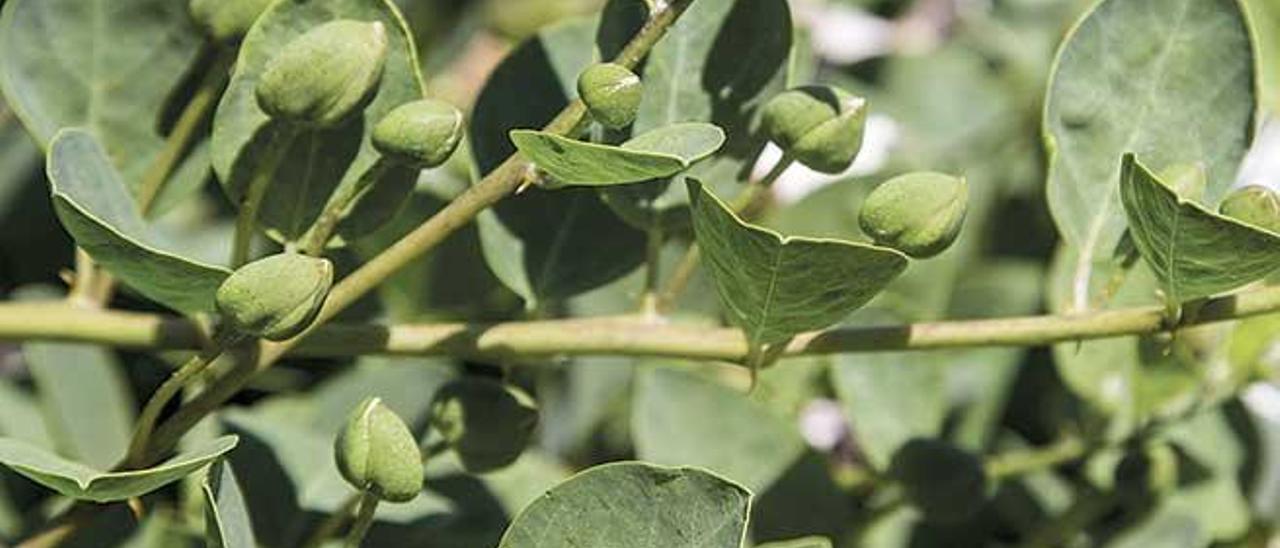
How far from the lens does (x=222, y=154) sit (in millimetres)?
932

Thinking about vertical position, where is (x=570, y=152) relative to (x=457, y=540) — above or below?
above

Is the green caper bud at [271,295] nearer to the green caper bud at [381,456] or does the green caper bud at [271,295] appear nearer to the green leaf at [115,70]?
the green caper bud at [381,456]

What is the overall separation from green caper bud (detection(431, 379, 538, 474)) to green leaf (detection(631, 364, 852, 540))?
0.20 meters

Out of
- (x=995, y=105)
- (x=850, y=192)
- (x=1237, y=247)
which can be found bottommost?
(x=995, y=105)

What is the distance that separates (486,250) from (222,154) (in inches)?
5.3

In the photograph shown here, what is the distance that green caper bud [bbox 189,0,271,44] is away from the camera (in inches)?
38.8

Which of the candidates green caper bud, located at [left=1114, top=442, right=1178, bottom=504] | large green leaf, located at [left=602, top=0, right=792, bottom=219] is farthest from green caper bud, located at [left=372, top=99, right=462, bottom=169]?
green caper bud, located at [left=1114, top=442, right=1178, bottom=504]

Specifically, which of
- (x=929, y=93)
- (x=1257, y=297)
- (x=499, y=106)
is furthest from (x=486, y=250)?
(x=929, y=93)

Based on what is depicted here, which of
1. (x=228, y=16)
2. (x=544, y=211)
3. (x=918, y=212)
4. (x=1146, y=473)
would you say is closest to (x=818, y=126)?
(x=918, y=212)

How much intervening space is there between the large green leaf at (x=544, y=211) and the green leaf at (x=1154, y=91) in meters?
0.21

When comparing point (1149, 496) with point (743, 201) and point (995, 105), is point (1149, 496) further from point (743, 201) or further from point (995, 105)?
point (995, 105)

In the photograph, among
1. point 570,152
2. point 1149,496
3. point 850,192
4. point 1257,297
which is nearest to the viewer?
point 570,152

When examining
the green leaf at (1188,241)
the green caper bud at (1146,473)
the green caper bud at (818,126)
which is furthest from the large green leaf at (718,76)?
the green caper bud at (1146,473)

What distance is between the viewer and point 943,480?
1.12m
